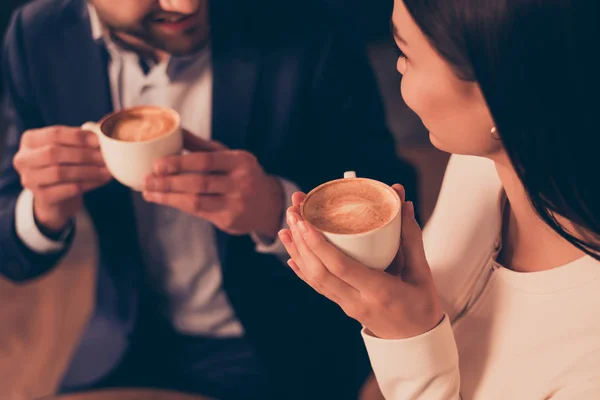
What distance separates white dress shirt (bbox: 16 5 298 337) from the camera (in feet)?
4.27

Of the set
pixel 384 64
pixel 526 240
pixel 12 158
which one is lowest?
pixel 384 64

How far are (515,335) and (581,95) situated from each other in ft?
1.13

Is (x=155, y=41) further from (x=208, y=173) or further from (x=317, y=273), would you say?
(x=317, y=273)

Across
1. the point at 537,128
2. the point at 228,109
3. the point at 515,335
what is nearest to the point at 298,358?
the point at 228,109

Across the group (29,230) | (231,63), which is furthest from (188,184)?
(29,230)

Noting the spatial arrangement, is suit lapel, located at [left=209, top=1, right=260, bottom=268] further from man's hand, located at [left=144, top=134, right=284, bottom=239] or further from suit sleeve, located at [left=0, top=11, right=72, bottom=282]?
suit sleeve, located at [left=0, top=11, right=72, bottom=282]

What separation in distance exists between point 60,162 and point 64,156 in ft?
0.06

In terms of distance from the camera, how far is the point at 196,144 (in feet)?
3.77

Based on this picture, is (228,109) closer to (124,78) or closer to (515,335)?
(124,78)

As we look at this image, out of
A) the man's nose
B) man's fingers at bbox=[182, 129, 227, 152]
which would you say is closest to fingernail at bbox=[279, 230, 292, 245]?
man's fingers at bbox=[182, 129, 227, 152]

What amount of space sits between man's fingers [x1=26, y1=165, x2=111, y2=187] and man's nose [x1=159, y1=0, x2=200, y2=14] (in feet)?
0.99

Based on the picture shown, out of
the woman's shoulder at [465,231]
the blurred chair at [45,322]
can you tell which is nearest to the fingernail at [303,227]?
the woman's shoulder at [465,231]

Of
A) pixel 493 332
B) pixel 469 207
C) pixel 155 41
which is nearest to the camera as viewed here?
pixel 493 332

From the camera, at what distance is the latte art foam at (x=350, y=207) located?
0.78 m
